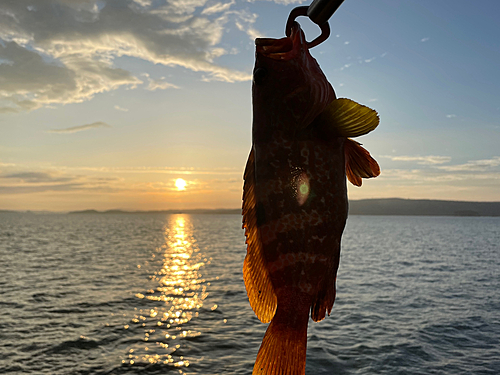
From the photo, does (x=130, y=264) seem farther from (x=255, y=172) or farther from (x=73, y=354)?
(x=255, y=172)

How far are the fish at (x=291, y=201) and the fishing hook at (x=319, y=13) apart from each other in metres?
0.11

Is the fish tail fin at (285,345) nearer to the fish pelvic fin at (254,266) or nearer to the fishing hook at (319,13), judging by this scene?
the fish pelvic fin at (254,266)

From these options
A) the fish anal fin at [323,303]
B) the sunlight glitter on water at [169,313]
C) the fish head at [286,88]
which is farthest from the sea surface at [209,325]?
the fish head at [286,88]

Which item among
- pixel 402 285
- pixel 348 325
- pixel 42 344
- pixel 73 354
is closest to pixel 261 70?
pixel 73 354

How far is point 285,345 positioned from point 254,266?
0.44 metres

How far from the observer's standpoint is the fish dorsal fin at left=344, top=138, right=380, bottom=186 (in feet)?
7.18

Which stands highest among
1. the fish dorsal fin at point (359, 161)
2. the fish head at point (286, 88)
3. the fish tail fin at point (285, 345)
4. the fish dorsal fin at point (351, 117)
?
the fish head at point (286, 88)

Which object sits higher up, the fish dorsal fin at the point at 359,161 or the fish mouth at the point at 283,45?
the fish mouth at the point at 283,45

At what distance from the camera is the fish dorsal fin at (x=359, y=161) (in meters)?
2.19

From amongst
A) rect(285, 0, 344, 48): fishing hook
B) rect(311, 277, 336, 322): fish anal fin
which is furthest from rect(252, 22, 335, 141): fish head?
rect(311, 277, 336, 322): fish anal fin

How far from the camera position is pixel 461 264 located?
53.2 m

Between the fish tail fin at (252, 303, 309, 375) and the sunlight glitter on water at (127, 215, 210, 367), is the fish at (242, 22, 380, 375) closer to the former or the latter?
the fish tail fin at (252, 303, 309, 375)

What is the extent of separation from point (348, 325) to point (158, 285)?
1892 centimetres

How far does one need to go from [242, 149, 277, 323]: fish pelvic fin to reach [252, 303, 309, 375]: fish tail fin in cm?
7
